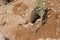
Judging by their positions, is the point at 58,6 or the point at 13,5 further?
the point at 13,5

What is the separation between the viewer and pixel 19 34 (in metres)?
2.67

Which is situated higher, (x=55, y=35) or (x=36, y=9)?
(x=36, y=9)

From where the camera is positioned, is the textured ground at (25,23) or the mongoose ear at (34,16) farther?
the mongoose ear at (34,16)

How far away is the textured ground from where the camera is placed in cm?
260

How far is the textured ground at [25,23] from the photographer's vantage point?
2604mm

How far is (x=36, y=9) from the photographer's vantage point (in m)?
2.88

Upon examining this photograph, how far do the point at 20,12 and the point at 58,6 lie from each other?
1.74 ft

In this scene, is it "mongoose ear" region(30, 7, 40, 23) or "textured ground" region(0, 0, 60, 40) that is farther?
"mongoose ear" region(30, 7, 40, 23)

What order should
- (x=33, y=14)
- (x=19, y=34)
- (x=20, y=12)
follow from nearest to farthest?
(x=19, y=34), (x=33, y=14), (x=20, y=12)

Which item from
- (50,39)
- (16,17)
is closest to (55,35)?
(50,39)

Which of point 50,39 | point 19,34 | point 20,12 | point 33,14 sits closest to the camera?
point 50,39

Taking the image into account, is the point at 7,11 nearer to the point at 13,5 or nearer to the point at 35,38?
the point at 13,5

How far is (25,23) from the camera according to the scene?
111 inches

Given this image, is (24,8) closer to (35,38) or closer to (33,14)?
(33,14)
